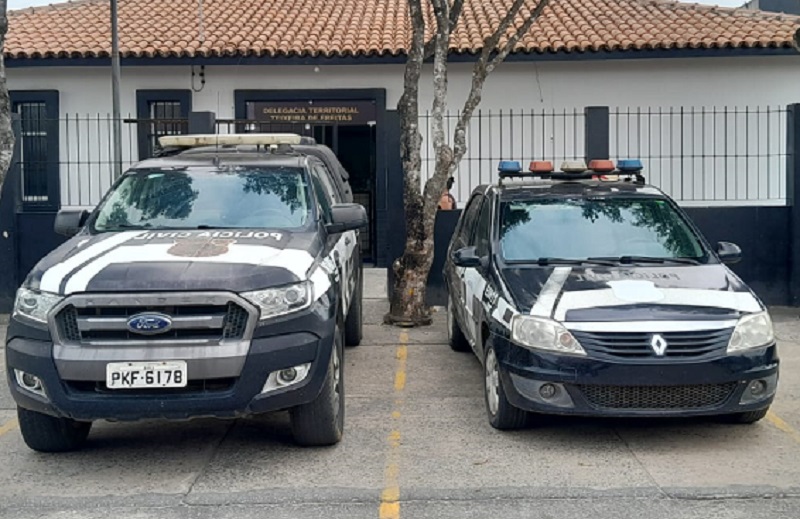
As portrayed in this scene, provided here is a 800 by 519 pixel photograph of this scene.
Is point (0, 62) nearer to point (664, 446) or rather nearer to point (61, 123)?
point (664, 446)

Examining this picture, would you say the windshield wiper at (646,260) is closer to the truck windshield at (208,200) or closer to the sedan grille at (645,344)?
the sedan grille at (645,344)

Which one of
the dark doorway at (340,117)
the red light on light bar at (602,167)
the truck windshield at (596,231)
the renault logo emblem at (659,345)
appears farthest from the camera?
the dark doorway at (340,117)

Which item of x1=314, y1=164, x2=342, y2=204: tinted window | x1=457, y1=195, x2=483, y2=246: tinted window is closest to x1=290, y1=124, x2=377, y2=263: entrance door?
x1=457, y1=195, x2=483, y2=246: tinted window

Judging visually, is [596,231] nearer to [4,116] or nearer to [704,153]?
[4,116]

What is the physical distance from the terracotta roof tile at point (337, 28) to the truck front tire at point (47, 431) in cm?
971

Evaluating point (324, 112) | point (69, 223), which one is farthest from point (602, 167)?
point (324, 112)

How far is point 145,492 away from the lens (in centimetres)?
546

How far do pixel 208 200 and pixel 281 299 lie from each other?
165 centimetres

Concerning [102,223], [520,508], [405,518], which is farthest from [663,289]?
[102,223]

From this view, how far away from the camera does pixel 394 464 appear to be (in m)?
5.91

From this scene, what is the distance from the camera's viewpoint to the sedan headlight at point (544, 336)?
19.6 feet

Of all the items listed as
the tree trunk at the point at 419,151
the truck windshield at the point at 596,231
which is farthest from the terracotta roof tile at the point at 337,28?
the truck windshield at the point at 596,231

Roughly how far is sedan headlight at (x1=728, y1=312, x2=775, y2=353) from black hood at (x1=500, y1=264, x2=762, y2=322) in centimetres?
7

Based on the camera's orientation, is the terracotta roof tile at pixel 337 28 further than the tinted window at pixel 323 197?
Yes
